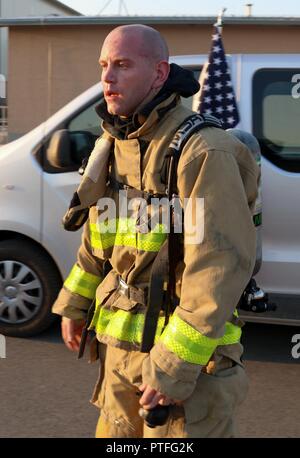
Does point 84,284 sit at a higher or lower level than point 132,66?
lower

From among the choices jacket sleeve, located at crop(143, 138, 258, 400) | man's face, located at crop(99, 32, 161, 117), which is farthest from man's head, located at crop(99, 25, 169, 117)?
jacket sleeve, located at crop(143, 138, 258, 400)

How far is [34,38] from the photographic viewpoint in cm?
926

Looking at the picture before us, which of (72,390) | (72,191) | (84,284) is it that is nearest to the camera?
A: (84,284)

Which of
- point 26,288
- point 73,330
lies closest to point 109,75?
point 73,330

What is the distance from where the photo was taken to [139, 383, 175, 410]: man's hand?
1775mm

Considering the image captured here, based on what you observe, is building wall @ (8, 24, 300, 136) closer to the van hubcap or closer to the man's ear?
the van hubcap

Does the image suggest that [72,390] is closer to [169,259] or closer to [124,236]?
[124,236]

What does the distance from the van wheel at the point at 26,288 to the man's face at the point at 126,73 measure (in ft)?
9.04

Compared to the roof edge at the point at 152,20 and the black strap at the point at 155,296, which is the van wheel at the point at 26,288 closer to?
the black strap at the point at 155,296

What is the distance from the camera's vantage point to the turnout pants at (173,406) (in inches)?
74.3

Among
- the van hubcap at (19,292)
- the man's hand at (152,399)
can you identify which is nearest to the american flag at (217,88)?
the van hubcap at (19,292)

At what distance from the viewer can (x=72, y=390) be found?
150 inches

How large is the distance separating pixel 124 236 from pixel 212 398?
0.54 meters
